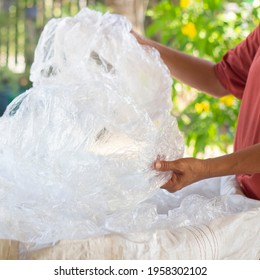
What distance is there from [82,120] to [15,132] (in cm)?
13

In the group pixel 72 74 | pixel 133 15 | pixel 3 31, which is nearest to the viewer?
pixel 72 74

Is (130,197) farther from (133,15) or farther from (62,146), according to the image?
(133,15)

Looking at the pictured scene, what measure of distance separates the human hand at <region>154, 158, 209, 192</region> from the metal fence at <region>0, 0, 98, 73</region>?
405 centimetres

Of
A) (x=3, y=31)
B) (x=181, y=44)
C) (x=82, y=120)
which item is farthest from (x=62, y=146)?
(x=3, y=31)

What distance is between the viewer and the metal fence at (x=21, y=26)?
5.11 meters

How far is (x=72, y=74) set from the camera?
138cm

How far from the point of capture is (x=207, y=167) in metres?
1.20

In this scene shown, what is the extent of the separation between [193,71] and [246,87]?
0.25 metres

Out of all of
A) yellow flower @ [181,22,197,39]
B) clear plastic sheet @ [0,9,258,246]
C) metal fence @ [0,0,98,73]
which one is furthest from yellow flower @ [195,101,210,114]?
metal fence @ [0,0,98,73]

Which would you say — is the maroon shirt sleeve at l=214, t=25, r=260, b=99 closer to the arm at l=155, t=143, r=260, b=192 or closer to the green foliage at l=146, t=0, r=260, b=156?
the arm at l=155, t=143, r=260, b=192

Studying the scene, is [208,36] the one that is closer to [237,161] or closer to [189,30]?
[189,30]

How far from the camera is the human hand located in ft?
3.88
